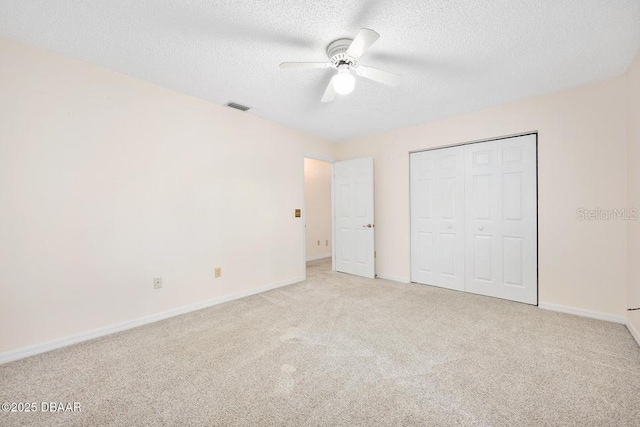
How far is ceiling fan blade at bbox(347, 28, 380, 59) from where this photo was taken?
1547mm

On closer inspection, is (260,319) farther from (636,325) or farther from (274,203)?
(636,325)

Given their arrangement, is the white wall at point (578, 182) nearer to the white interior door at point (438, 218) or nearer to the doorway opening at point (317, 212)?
the white interior door at point (438, 218)

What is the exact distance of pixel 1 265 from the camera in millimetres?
1945

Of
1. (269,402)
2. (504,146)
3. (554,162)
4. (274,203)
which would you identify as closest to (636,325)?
(554,162)

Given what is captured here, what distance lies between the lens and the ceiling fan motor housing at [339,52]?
194 centimetres

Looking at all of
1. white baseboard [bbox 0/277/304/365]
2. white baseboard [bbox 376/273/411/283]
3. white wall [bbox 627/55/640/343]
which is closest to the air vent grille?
white baseboard [bbox 0/277/304/365]

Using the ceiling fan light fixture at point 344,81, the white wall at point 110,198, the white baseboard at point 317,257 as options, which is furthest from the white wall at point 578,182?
the white baseboard at point 317,257

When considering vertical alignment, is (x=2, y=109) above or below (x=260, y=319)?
above

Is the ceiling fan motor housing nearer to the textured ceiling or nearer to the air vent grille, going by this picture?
the textured ceiling

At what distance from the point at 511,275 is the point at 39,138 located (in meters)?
4.87

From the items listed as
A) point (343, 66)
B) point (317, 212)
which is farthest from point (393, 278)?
point (343, 66)

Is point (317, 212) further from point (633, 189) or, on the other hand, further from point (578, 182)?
point (633, 189)

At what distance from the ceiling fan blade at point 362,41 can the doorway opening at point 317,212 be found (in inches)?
164

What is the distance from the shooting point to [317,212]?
6.22 metres
